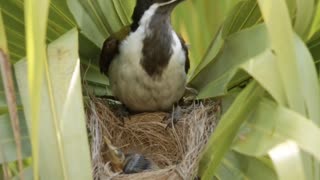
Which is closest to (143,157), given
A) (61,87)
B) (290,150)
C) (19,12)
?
(19,12)

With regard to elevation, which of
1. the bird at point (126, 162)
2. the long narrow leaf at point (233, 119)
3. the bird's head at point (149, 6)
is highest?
the bird's head at point (149, 6)

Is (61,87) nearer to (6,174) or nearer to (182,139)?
(6,174)

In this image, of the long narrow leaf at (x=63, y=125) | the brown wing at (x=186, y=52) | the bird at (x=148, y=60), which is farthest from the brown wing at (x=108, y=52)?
the long narrow leaf at (x=63, y=125)

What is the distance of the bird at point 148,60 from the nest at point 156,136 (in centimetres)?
6

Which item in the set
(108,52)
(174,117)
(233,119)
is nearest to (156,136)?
(174,117)

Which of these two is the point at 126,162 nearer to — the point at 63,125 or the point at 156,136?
the point at 156,136

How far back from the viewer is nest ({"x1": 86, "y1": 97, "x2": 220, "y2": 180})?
2020mm

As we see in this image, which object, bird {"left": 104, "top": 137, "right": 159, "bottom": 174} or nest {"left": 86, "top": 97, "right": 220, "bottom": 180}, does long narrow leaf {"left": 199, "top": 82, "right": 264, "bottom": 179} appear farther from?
bird {"left": 104, "top": 137, "right": 159, "bottom": 174}

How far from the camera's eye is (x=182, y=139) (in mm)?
2205

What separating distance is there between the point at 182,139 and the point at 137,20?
33cm

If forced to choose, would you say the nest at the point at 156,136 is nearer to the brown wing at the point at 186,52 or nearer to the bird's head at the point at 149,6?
the brown wing at the point at 186,52

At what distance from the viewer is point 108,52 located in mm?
2189

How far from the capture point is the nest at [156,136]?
2020 millimetres

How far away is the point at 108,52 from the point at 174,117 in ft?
0.88
